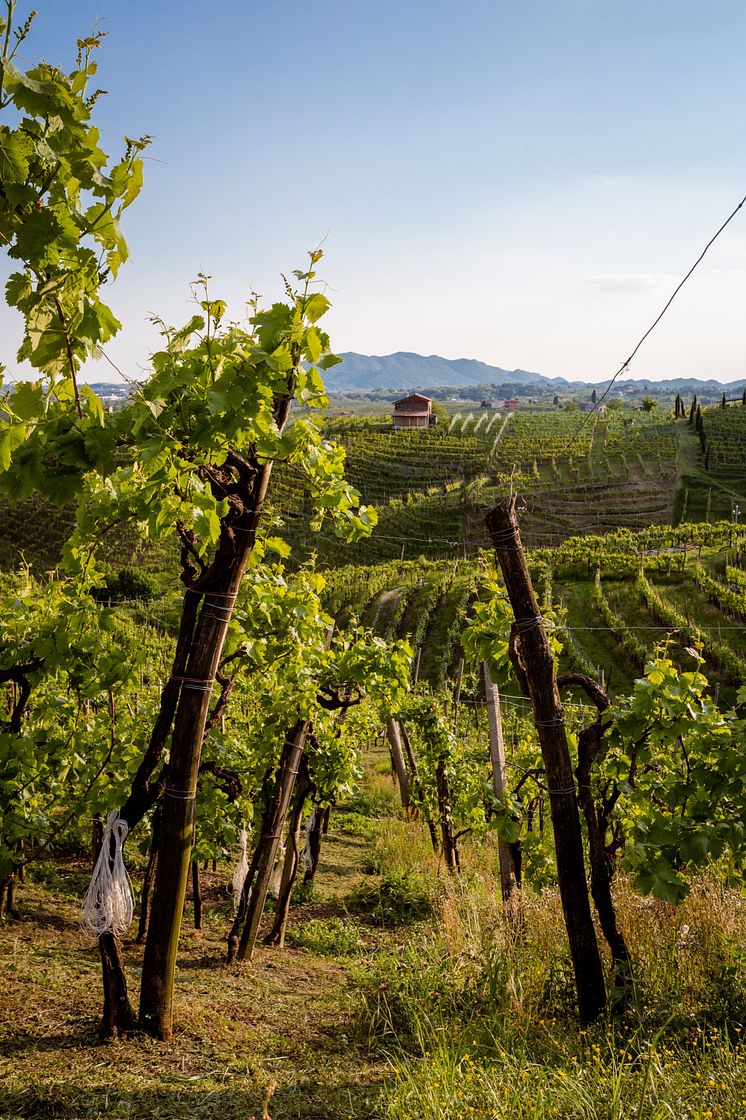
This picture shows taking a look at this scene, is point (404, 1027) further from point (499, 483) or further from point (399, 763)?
point (499, 483)

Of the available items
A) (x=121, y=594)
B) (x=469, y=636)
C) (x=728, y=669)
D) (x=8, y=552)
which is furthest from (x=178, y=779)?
(x=8, y=552)

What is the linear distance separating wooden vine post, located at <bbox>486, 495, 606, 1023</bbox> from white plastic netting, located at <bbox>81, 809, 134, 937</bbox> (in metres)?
1.95

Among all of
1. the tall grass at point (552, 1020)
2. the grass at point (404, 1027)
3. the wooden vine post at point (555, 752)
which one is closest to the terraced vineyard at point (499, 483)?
the grass at point (404, 1027)

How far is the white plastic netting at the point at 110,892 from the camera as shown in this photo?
119 inches

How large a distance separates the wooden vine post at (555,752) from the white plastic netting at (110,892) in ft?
6.40

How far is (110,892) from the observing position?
309 cm

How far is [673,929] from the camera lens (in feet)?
13.9

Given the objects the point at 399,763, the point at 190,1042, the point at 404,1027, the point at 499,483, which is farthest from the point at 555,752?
the point at 499,483

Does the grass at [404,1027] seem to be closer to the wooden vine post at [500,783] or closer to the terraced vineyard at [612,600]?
the wooden vine post at [500,783]

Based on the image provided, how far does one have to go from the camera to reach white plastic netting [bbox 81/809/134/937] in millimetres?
3035

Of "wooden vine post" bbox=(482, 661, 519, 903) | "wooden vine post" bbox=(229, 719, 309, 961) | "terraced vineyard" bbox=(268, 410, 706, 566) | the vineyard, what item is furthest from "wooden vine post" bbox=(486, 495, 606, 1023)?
"terraced vineyard" bbox=(268, 410, 706, 566)

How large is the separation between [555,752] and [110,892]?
2.08 metres

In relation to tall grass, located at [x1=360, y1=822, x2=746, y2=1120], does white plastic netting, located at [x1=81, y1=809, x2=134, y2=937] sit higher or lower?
higher

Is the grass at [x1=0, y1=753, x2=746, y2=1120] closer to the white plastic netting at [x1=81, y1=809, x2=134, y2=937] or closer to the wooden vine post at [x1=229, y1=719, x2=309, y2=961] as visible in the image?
the wooden vine post at [x1=229, y1=719, x2=309, y2=961]
